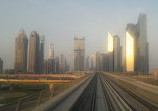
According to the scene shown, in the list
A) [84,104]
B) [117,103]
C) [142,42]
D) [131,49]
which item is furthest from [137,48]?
[84,104]

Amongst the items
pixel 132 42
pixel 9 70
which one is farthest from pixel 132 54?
pixel 9 70

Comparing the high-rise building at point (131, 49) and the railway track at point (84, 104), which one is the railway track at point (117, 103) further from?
the high-rise building at point (131, 49)

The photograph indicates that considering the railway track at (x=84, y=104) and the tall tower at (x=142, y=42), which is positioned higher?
the tall tower at (x=142, y=42)

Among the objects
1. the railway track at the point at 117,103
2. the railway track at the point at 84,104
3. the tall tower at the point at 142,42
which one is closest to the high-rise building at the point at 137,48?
the tall tower at the point at 142,42

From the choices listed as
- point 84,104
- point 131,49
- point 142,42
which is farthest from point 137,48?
point 84,104

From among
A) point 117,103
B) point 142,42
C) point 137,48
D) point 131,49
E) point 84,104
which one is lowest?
point 117,103

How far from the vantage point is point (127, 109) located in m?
15.8

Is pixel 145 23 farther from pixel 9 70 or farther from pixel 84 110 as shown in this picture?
pixel 84 110

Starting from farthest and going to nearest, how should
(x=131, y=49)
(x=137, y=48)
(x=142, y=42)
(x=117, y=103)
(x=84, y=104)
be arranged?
(x=131, y=49) < (x=137, y=48) < (x=142, y=42) < (x=117, y=103) < (x=84, y=104)

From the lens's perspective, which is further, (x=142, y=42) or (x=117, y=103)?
(x=142, y=42)

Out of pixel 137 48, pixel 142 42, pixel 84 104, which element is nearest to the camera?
pixel 84 104

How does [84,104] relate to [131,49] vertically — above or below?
below

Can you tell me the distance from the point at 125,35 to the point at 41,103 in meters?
195

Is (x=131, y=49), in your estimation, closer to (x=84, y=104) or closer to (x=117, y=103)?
(x=117, y=103)
